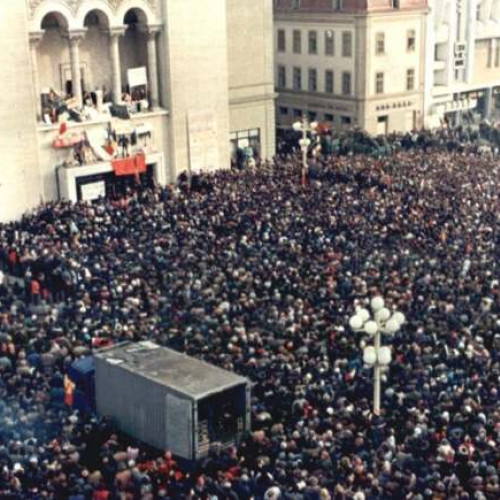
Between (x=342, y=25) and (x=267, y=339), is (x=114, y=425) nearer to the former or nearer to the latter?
(x=267, y=339)

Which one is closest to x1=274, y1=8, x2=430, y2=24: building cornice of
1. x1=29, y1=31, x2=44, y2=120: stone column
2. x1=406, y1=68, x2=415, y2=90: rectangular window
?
x1=406, y1=68, x2=415, y2=90: rectangular window

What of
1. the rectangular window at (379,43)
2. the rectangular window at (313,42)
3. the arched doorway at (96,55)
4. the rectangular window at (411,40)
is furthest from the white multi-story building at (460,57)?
the arched doorway at (96,55)

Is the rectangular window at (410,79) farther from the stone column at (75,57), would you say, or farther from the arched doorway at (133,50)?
the stone column at (75,57)

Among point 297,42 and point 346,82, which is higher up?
point 297,42

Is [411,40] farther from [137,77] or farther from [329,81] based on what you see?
[137,77]

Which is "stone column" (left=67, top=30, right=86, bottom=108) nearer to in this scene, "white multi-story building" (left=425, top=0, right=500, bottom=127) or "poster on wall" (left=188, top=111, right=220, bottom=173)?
"poster on wall" (left=188, top=111, right=220, bottom=173)

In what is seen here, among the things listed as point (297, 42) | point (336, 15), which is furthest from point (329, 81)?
point (336, 15)

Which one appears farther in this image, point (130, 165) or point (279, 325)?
point (130, 165)
